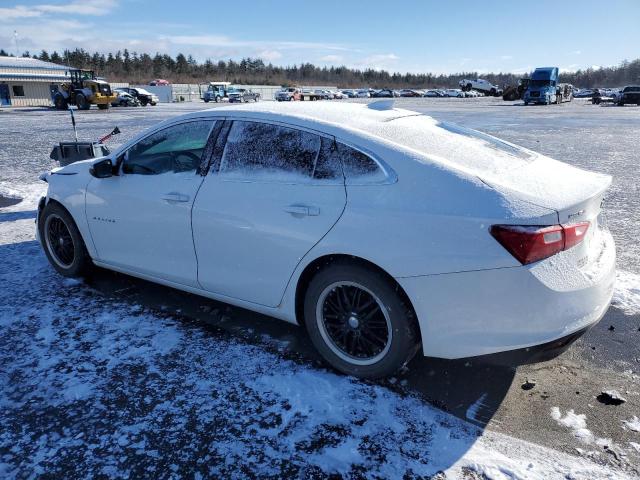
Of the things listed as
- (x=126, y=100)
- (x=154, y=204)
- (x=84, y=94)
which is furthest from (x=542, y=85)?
(x=154, y=204)

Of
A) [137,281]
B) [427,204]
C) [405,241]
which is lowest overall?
[137,281]

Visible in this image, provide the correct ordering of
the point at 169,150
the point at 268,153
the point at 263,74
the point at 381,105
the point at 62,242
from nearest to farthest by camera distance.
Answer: the point at 268,153, the point at 381,105, the point at 169,150, the point at 62,242, the point at 263,74

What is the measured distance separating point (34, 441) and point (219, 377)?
40.3 inches

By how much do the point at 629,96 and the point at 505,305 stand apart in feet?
176

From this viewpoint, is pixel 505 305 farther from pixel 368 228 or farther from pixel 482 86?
pixel 482 86

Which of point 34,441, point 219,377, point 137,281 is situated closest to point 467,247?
point 219,377

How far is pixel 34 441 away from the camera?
2.54 metres

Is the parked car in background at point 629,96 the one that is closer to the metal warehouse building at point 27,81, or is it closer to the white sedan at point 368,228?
the white sedan at point 368,228

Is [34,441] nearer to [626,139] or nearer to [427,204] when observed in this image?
[427,204]

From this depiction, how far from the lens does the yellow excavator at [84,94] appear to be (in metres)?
36.9

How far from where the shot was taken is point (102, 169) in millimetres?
3941

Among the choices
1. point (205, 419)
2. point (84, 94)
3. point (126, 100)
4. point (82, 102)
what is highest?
point (84, 94)

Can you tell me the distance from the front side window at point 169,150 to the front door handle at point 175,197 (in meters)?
0.20

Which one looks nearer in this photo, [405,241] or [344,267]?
[405,241]
